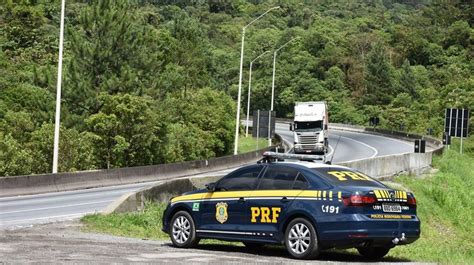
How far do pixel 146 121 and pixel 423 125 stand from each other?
5964cm

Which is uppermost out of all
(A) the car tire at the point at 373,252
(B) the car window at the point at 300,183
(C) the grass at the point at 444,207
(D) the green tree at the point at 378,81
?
(D) the green tree at the point at 378,81

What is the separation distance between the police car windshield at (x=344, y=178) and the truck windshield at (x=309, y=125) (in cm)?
4283

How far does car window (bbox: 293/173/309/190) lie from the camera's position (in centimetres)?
1413

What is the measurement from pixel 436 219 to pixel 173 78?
51691mm

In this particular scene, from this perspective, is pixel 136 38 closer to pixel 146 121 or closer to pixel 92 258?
pixel 146 121

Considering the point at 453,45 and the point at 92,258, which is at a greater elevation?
the point at 453,45

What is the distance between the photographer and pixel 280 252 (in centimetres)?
1511

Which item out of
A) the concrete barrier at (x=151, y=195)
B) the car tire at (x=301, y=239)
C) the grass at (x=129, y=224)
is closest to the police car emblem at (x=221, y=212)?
A: the car tire at (x=301, y=239)

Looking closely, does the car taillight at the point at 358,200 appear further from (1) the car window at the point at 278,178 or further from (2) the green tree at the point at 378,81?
(2) the green tree at the point at 378,81

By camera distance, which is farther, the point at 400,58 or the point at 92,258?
the point at 400,58

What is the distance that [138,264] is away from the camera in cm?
1213

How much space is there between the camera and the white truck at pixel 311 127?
5697 centimetres

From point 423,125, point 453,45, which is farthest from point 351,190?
point 453,45

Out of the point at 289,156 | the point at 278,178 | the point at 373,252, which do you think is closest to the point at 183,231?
the point at 278,178
